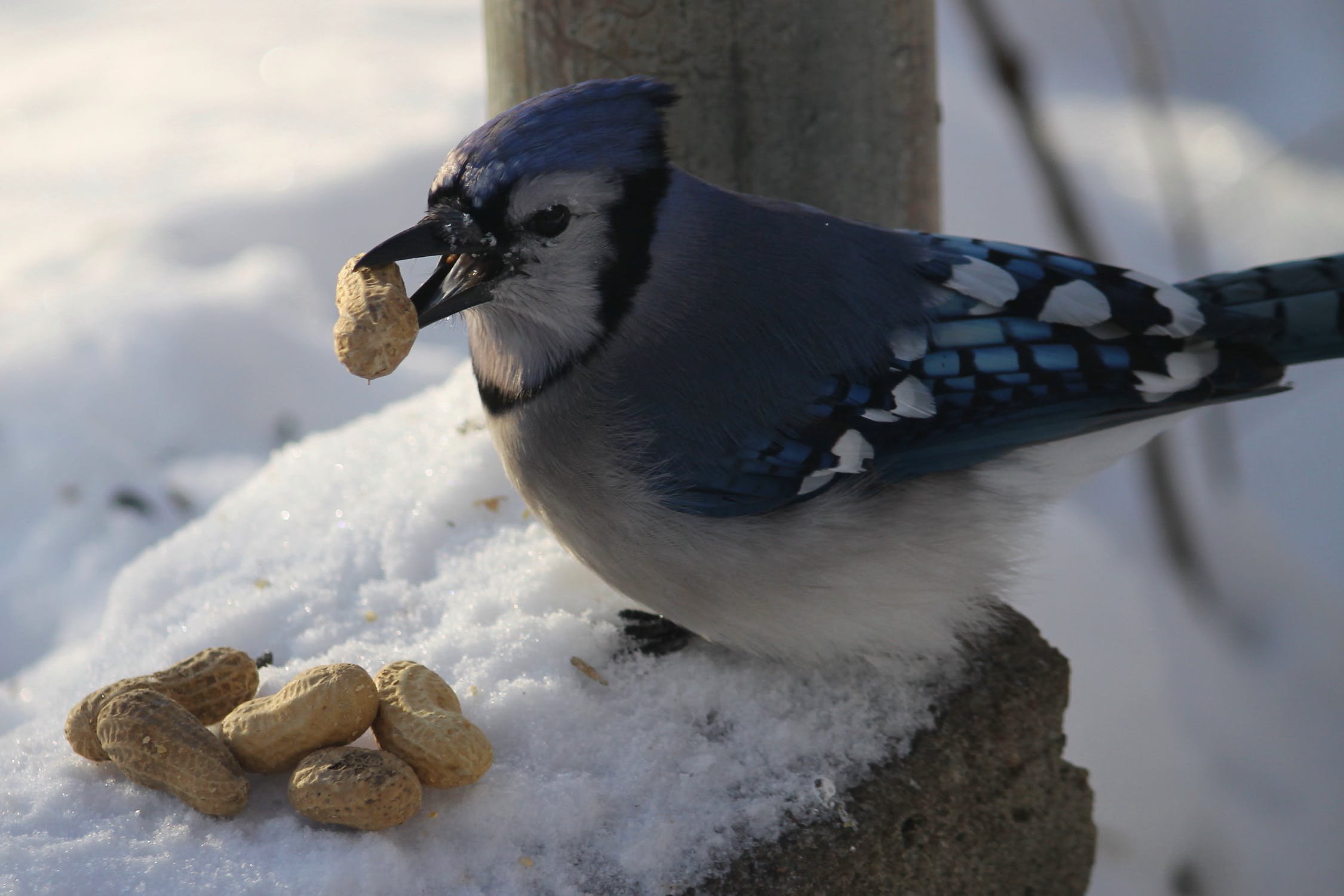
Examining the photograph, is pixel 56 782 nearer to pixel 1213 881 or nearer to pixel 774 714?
pixel 774 714

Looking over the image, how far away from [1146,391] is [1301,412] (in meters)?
1.81

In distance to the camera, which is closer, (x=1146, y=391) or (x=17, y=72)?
(x=1146, y=391)

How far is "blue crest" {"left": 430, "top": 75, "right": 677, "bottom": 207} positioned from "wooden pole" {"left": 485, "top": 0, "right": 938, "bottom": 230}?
53cm

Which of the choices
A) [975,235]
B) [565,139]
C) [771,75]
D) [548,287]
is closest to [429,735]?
[548,287]

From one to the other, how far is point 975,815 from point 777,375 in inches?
25.1

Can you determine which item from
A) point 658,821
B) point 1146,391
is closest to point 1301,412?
point 1146,391

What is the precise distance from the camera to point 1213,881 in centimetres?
265

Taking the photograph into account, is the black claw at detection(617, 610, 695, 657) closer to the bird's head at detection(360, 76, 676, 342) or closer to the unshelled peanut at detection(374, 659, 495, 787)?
the unshelled peanut at detection(374, 659, 495, 787)

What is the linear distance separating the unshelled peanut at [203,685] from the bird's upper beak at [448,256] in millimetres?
515

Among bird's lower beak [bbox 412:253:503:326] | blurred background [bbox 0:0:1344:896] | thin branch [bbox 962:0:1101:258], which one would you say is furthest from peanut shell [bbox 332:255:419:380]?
thin branch [bbox 962:0:1101:258]

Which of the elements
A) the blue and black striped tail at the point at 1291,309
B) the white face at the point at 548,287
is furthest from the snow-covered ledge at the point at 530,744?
the blue and black striped tail at the point at 1291,309

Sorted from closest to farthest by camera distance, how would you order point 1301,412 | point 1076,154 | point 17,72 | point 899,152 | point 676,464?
point 676,464, point 899,152, point 1301,412, point 1076,154, point 17,72

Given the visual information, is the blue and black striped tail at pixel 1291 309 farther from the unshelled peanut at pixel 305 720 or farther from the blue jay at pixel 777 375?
the unshelled peanut at pixel 305 720

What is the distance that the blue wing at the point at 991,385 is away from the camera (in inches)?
65.6
